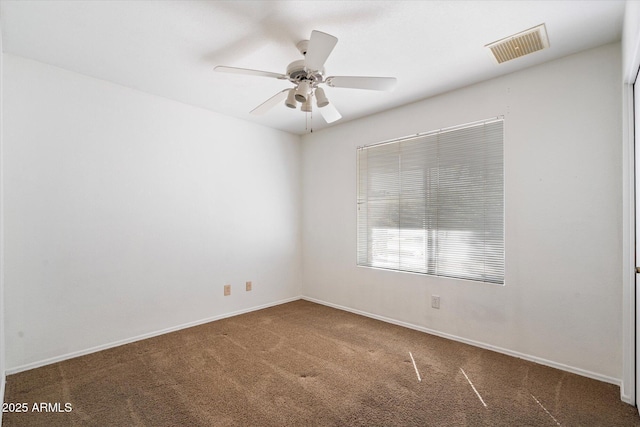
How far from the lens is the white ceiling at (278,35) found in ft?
6.30

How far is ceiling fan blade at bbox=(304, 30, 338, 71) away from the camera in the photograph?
1.71m

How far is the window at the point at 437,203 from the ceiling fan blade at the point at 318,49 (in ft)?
5.73

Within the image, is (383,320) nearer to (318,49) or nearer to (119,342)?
(119,342)

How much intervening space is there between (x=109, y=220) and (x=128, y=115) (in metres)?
1.03

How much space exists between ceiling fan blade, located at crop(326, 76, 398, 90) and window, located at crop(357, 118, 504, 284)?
123cm

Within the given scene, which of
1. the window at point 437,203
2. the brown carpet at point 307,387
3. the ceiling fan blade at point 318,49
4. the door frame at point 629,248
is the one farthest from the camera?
the window at point 437,203

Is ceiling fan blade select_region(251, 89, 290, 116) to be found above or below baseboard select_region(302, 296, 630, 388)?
above

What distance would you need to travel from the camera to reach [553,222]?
2.49 metres

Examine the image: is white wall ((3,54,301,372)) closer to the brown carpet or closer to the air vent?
the brown carpet

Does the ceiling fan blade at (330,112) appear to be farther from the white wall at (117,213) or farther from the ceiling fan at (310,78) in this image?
the white wall at (117,213)

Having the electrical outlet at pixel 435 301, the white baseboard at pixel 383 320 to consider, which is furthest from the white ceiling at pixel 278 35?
the white baseboard at pixel 383 320

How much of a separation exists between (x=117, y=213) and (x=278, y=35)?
219 cm

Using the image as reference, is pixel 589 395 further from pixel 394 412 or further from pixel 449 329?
pixel 394 412

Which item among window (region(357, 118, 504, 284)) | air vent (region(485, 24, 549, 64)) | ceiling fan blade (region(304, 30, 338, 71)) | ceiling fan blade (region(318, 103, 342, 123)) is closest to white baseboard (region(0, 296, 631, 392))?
window (region(357, 118, 504, 284))
